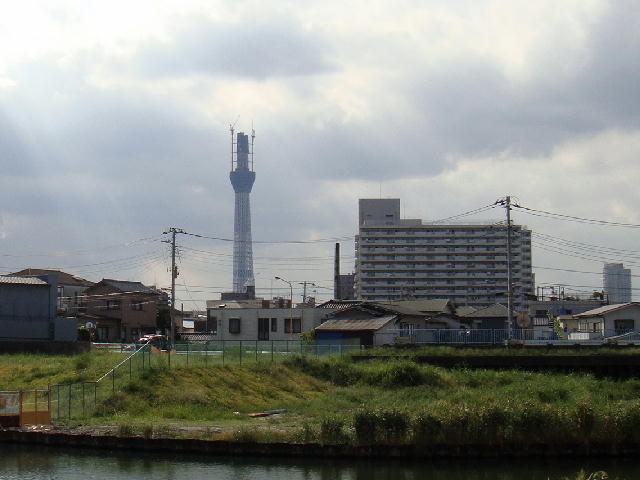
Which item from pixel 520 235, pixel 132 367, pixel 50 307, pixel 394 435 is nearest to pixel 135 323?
pixel 50 307

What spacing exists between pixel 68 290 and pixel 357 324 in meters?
49.9

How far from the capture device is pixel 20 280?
63.5 meters

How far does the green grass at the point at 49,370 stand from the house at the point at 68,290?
1379 inches

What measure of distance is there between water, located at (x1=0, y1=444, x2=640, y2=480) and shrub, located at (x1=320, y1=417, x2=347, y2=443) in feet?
2.58

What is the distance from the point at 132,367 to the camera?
40938 mm

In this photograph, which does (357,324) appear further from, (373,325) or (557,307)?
(557,307)

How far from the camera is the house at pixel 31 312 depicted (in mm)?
61438

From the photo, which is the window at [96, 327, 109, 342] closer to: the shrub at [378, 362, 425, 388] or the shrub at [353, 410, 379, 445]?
the shrub at [378, 362, 425, 388]

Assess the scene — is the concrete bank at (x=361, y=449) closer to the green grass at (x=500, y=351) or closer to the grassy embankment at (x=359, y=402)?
the grassy embankment at (x=359, y=402)

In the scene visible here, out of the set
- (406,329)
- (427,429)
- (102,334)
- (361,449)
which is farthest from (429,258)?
(361,449)

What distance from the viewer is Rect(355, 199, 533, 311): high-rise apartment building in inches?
5748

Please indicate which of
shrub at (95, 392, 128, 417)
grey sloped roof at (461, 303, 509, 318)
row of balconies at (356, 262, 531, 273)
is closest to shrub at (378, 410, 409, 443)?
shrub at (95, 392, 128, 417)

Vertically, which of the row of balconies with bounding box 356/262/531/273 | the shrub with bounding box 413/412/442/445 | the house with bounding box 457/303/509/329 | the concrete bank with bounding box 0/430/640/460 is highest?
the row of balconies with bounding box 356/262/531/273

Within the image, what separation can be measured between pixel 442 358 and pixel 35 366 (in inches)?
1031
